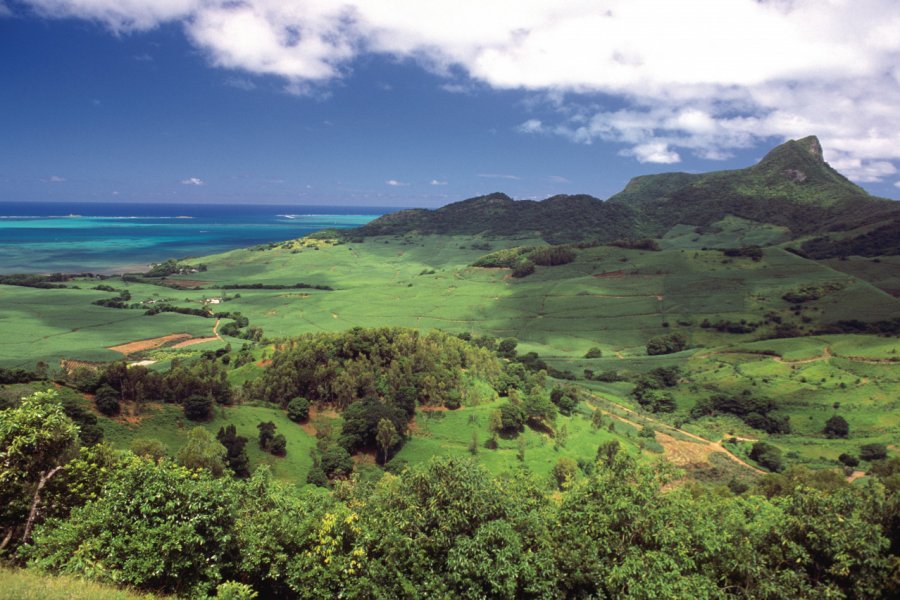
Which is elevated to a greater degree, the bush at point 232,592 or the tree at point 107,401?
the bush at point 232,592

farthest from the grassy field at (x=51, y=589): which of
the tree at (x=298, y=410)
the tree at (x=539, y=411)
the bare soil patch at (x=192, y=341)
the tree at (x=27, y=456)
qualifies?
the bare soil patch at (x=192, y=341)

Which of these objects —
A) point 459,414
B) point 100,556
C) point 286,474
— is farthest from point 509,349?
point 100,556

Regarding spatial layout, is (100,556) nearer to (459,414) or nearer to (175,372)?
(175,372)

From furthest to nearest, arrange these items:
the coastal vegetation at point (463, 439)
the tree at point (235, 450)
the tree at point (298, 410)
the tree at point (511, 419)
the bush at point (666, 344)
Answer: the bush at point (666, 344) → the tree at point (511, 419) → the tree at point (298, 410) → the tree at point (235, 450) → the coastal vegetation at point (463, 439)

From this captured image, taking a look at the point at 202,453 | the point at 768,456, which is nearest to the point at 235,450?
the point at 202,453

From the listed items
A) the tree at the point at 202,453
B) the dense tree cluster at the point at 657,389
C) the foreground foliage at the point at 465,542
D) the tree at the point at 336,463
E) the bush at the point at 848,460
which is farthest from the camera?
the dense tree cluster at the point at 657,389

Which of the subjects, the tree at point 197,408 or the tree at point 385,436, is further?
the tree at point 385,436

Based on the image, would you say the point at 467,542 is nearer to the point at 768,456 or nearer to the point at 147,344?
the point at 768,456

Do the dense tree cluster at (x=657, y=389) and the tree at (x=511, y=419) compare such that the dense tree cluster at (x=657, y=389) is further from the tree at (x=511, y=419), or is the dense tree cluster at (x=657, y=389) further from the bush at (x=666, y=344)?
the tree at (x=511, y=419)
